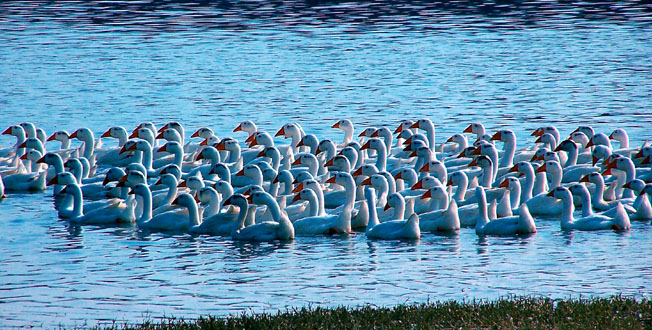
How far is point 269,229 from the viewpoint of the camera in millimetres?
16859

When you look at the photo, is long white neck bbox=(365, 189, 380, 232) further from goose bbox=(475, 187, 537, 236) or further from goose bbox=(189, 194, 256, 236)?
goose bbox=(189, 194, 256, 236)

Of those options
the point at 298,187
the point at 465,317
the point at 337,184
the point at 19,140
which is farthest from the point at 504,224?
the point at 19,140

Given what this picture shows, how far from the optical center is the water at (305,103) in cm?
1384

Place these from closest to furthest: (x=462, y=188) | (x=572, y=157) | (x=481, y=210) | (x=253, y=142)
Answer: (x=481, y=210)
(x=462, y=188)
(x=572, y=157)
(x=253, y=142)

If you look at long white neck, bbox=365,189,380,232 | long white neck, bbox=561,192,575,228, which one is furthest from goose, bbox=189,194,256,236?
long white neck, bbox=561,192,575,228

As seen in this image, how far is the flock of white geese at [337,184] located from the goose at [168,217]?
0.9 inches

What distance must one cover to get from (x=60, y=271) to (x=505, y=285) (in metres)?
5.81

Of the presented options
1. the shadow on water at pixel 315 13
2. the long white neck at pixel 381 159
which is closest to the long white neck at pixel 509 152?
the long white neck at pixel 381 159

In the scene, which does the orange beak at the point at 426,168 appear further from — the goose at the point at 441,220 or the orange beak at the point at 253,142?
the orange beak at the point at 253,142

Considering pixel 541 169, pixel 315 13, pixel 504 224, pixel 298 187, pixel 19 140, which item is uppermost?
pixel 315 13

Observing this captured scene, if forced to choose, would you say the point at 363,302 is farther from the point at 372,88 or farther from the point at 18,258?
the point at 372,88

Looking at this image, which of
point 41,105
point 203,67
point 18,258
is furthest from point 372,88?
point 18,258

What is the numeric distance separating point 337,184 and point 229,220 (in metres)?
2.70

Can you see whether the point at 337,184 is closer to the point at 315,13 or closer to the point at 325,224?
the point at 325,224
